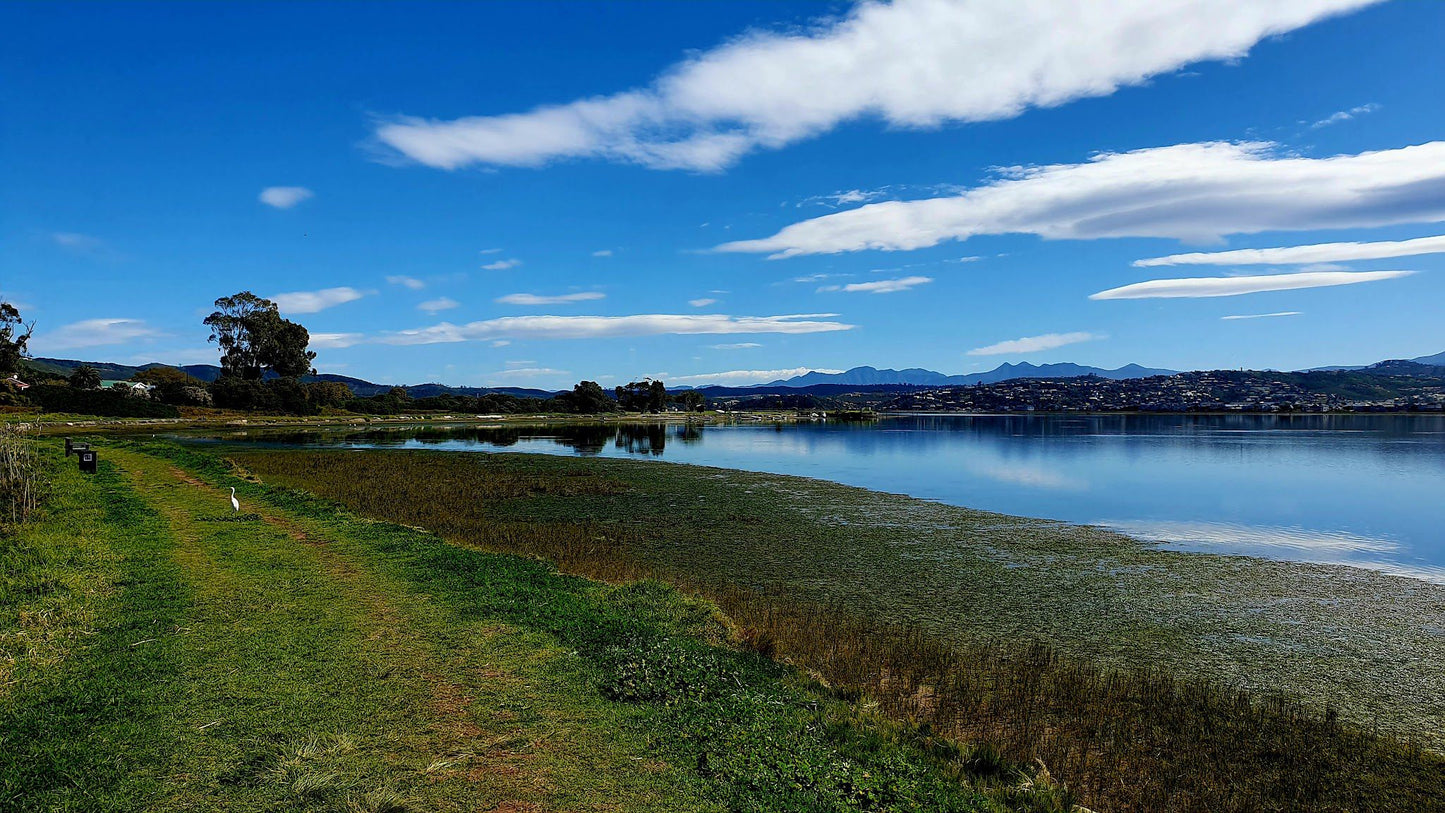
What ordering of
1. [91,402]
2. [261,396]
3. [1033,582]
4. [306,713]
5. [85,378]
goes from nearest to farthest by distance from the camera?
1. [306,713]
2. [1033,582]
3. [91,402]
4. [85,378]
5. [261,396]

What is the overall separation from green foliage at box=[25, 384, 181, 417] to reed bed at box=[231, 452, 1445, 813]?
300 feet

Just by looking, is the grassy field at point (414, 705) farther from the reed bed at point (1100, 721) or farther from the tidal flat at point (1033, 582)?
the tidal flat at point (1033, 582)

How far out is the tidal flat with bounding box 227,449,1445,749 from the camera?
1160 cm

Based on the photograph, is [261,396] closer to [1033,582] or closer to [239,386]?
→ [239,386]

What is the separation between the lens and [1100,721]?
9078 millimetres

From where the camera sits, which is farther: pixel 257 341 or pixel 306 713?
pixel 257 341

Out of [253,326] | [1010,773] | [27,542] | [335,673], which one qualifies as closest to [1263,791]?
[1010,773]

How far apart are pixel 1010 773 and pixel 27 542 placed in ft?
57.7

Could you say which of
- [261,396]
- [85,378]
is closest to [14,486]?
[261,396]

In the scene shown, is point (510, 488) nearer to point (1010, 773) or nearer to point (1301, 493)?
→ point (1010, 773)

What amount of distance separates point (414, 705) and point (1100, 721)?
8.23 m

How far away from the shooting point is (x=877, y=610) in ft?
46.4

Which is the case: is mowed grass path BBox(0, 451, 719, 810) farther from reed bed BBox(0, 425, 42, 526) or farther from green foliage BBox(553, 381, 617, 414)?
green foliage BBox(553, 381, 617, 414)

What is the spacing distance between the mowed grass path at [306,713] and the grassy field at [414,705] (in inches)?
1.1
